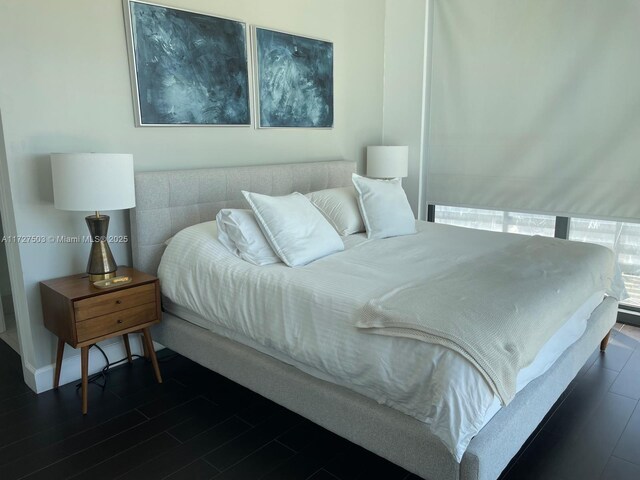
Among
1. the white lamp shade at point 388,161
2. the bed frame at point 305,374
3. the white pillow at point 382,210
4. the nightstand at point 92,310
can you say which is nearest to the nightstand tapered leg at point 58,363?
the nightstand at point 92,310

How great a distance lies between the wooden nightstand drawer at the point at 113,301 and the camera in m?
2.33

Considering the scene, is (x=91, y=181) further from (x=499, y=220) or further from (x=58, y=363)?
(x=499, y=220)

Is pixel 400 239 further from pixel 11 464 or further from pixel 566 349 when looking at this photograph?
pixel 11 464

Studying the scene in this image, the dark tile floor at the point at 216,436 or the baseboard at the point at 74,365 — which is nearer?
the dark tile floor at the point at 216,436

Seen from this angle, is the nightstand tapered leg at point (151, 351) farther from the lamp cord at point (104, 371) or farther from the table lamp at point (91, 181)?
the table lamp at point (91, 181)

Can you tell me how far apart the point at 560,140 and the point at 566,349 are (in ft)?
6.36

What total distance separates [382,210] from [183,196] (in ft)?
4.24

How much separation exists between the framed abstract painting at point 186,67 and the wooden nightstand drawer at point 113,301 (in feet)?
3.27

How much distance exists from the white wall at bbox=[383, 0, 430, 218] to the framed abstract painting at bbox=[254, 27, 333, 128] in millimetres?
800

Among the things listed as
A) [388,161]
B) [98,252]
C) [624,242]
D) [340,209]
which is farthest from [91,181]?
[624,242]

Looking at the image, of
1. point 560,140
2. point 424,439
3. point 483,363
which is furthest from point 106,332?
point 560,140

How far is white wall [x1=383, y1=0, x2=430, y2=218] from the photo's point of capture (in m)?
4.28

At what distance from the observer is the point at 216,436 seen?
7.35 ft

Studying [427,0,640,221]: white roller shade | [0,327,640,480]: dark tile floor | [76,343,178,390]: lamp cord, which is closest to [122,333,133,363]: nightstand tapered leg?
[76,343,178,390]: lamp cord
